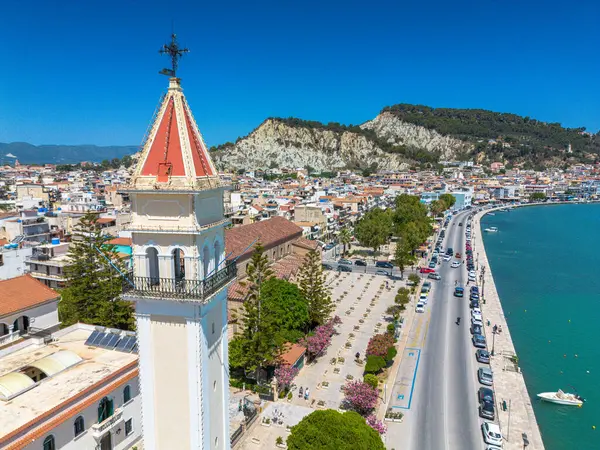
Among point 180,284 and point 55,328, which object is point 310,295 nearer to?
point 55,328

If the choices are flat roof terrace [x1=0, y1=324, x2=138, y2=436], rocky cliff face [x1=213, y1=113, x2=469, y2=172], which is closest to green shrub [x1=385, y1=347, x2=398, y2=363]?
flat roof terrace [x1=0, y1=324, x2=138, y2=436]

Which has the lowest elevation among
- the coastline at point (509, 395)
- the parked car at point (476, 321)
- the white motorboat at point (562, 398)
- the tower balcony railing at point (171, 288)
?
the white motorboat at point (562, 398)

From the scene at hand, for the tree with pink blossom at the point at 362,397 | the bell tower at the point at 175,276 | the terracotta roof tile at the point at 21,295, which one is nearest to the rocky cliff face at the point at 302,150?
the terracotta roof tile at the point at 21,295

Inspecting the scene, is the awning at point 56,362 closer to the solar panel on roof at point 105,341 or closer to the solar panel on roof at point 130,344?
the solar panel on roof at point 105,341

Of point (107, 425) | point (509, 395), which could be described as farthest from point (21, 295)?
point (509, 395)

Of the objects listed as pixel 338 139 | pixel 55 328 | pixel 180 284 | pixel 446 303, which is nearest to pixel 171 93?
pixel 180 284

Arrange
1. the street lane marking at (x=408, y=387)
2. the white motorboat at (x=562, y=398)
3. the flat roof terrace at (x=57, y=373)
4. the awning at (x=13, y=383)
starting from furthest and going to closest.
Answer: the white motorboat at (x=562, y=398) → the street lane marking at (x=408, y=387) → the awning at (x=13, y=383) → the flat roof terrace at (x=57, y=373)

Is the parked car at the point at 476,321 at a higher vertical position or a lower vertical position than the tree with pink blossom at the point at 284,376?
lower
